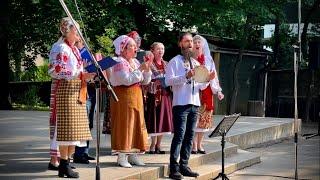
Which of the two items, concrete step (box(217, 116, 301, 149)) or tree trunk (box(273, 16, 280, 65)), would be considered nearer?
concrete step (box(217, 116, 301, 149))

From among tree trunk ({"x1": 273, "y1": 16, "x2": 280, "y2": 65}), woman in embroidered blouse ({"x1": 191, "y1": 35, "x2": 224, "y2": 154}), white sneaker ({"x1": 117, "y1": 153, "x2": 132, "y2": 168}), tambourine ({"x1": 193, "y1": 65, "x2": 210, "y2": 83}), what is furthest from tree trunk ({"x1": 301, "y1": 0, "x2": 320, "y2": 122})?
white sneaker ({"x1": 117, "y1": 153, "x2": 132, "y2": 168})

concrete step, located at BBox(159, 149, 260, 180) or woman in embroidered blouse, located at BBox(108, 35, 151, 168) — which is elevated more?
woman in embroidered blouse, located at BBox(108, 35, 151, 168)

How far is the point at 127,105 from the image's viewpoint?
20.2ft

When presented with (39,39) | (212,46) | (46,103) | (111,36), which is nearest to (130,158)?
(111,36)

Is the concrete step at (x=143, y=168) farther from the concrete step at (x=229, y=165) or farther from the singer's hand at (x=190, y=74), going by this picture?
the singer's hand at (x=190, y=74)

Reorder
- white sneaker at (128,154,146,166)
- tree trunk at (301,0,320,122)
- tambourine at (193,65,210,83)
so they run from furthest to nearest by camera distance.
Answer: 1. tree trunk at (301,0,320,122)
2. white sneaker at (128,154,146,166)
3. tambourine at (193,65,210,83)

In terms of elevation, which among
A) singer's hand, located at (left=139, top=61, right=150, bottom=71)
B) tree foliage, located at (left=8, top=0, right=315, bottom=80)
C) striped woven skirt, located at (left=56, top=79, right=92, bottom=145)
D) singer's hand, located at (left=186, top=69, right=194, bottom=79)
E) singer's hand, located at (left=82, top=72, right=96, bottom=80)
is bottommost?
striped woven skirt, located at (left=56, top=79, right=92, bottom=145)

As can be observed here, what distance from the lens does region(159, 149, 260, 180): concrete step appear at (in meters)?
7.01

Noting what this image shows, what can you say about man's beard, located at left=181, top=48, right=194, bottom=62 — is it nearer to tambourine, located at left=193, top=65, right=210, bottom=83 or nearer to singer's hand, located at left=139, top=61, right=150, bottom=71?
tambourine, located at left=193, top=65, right=210, bottom=83

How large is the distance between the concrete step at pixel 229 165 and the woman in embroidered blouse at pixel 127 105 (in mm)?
653

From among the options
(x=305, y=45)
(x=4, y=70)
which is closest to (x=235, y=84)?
(x=305, y=45)

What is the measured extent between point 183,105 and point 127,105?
2.21 ft

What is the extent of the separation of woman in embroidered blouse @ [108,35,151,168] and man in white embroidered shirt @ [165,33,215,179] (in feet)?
1.25

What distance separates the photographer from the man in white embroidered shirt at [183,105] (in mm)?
6102
